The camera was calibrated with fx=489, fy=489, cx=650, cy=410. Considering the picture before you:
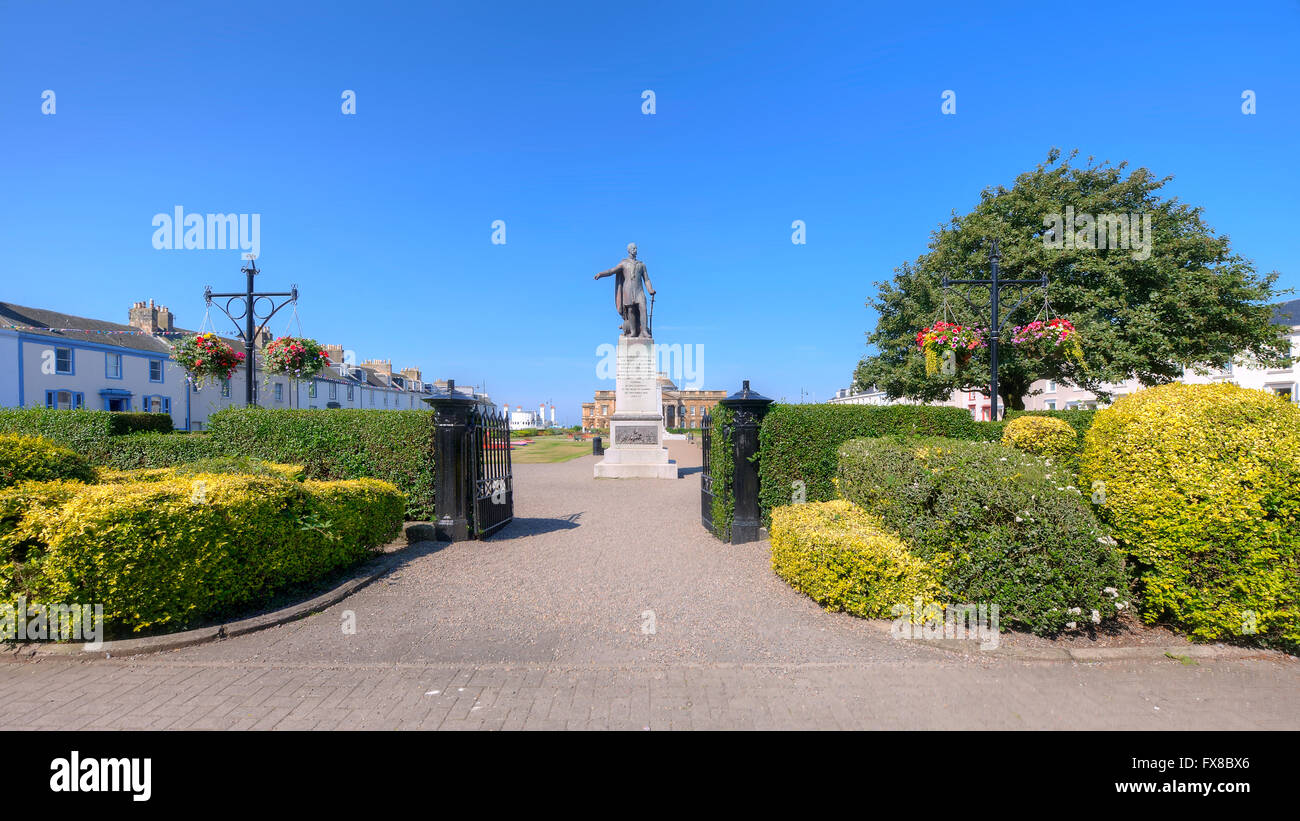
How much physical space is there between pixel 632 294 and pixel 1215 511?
14.9 meters

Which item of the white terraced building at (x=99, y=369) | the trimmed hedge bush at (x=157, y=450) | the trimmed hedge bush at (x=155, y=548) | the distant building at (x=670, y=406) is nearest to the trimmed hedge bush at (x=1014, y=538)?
the trimmed hedge bush at (x=155, y=548)

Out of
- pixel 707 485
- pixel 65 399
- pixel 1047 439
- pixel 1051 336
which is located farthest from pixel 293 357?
pixel 65 399

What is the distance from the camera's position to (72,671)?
385 centimetres

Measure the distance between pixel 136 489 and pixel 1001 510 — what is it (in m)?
8.13

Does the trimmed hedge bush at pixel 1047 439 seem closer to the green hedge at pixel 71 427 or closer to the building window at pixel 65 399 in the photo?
the green hedge at pixel 71 427

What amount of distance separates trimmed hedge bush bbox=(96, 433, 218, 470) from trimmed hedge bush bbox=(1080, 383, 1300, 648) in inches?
517

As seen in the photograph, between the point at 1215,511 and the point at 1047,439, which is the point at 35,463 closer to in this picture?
the point at 1215,511

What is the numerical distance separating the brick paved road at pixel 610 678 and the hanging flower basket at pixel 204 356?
8092 millimetres

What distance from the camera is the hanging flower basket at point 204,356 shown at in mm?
10148

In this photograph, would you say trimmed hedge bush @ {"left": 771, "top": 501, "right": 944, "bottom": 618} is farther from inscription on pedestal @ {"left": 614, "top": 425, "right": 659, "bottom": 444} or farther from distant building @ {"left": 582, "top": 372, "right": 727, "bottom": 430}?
distant building @ {"left": 582, "top": 372, "right": 727, "bottom": 430}

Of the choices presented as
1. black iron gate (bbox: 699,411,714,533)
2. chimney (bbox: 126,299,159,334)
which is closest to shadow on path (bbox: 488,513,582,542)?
black iron gate (bbox: 699,411,714,533)

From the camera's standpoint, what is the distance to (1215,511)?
4.10 m
